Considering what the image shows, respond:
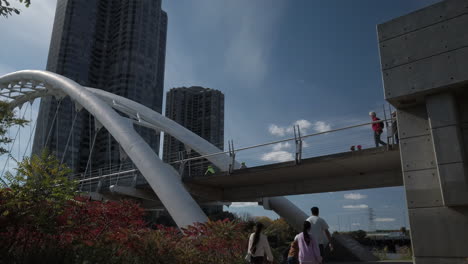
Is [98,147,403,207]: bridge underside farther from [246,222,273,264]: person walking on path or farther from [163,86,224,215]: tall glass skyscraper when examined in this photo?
[163,86,224,215]: tall glass skyscraper

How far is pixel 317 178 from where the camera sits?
17578mm

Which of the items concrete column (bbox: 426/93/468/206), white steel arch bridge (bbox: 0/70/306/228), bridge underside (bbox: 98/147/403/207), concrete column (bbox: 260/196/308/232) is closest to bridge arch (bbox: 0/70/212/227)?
white steel arch bridge (bbox: 0/70/306/228)

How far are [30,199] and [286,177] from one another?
1233 cm

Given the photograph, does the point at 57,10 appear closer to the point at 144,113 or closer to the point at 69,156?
the point at 69,156

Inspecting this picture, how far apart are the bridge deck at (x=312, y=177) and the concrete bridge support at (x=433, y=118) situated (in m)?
3.93

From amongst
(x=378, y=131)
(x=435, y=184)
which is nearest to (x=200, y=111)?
(x=378, y=131)

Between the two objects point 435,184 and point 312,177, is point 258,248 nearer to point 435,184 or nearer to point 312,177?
point 435,184

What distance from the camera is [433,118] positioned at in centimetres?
859

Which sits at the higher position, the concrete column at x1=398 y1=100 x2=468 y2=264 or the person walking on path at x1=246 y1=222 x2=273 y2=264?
the concrete column at x1=398 y1=100 x2=468 y2=264

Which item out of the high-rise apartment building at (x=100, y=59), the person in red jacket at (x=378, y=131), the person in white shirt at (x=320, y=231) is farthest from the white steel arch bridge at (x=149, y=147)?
the high-rise apartment building at (x=100, y=59)

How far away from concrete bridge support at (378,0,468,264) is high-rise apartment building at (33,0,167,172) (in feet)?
230

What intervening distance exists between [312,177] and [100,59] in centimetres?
8380

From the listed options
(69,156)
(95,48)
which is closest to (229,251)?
(69,156)

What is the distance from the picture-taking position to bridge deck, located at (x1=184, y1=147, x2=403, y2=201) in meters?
14.1
